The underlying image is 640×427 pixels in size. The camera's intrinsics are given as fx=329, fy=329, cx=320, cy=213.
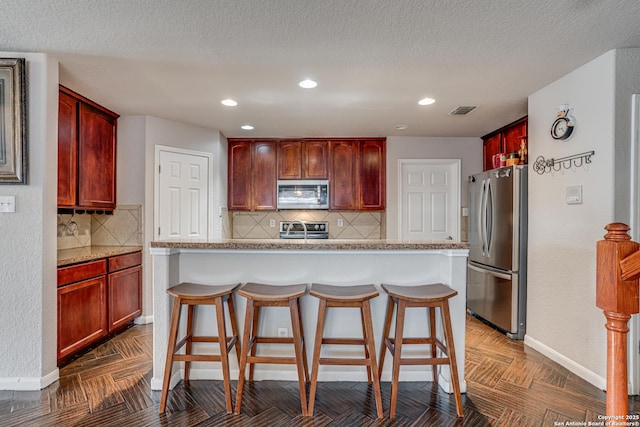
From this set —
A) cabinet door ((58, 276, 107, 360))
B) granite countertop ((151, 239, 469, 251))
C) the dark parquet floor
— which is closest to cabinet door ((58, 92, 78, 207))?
cabinet door ((58, 276, 107, 360))

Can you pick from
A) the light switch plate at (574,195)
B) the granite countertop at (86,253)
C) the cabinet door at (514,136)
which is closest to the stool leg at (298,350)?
the granite countertop at (86,253)

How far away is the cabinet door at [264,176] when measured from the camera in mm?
4828

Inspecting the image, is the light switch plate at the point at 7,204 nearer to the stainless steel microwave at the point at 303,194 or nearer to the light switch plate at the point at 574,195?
the stainless steel microwave at the point at 303,194

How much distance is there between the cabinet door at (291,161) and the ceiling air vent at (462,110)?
2149 mm

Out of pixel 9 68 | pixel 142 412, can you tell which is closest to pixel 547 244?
pixel 142 412

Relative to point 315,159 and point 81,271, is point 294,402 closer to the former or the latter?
point 81,271

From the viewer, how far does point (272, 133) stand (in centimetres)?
457

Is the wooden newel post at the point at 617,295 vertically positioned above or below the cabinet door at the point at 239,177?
below

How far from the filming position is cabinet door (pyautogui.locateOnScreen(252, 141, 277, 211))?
15.8 feet

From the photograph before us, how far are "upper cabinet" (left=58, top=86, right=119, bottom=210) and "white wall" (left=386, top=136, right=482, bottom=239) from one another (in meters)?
3.46

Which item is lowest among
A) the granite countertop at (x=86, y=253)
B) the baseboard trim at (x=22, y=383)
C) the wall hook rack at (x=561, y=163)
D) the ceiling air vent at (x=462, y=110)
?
the baseboard trim at (x=22, y=383)

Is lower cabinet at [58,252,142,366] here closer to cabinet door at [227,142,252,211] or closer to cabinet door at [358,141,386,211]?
cabinet door at [227,142,252,211]

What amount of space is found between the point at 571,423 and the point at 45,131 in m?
3.90

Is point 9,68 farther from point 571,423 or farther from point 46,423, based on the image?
point 571,423
